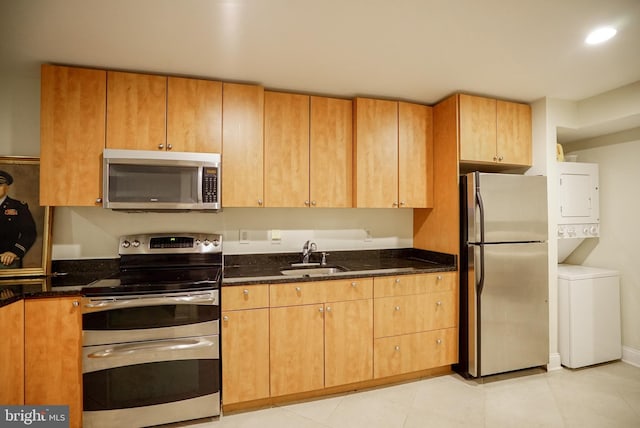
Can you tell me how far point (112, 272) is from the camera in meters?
2.51

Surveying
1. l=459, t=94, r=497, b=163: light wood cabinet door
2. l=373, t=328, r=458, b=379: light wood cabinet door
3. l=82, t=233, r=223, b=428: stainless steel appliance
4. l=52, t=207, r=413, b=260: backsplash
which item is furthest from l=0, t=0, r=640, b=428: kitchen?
l=373, t=328, r=458, b=379: light wood cabinet door

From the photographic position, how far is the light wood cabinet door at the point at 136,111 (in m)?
2.26

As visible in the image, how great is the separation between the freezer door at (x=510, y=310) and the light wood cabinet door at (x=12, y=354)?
305 cm

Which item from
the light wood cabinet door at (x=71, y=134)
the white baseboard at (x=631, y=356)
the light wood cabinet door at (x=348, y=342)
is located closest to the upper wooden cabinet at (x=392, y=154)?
the light wood cabinet door at (x=348, y=342)

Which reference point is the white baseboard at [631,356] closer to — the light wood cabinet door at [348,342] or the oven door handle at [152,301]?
the light wood cabinet door at [348,342]

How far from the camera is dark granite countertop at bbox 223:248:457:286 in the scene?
237 cm

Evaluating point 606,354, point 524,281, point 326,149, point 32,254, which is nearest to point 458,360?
point 524,281

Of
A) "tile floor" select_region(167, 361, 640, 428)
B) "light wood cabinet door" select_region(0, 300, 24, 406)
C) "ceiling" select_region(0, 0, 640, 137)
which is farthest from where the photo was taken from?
"tile floor" select_region(167, 361, 640, 428)

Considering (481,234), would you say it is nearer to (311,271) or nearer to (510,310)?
(510,310)

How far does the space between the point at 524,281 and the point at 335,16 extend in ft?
8.13

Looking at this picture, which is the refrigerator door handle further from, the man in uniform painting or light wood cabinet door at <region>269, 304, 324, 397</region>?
the man in uniform painting

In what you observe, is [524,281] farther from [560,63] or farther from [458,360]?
[560,63]

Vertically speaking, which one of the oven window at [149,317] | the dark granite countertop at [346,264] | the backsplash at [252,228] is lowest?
the oven window at [149,317]

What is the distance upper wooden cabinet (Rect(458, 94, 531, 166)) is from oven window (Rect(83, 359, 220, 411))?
2560 millimetres
